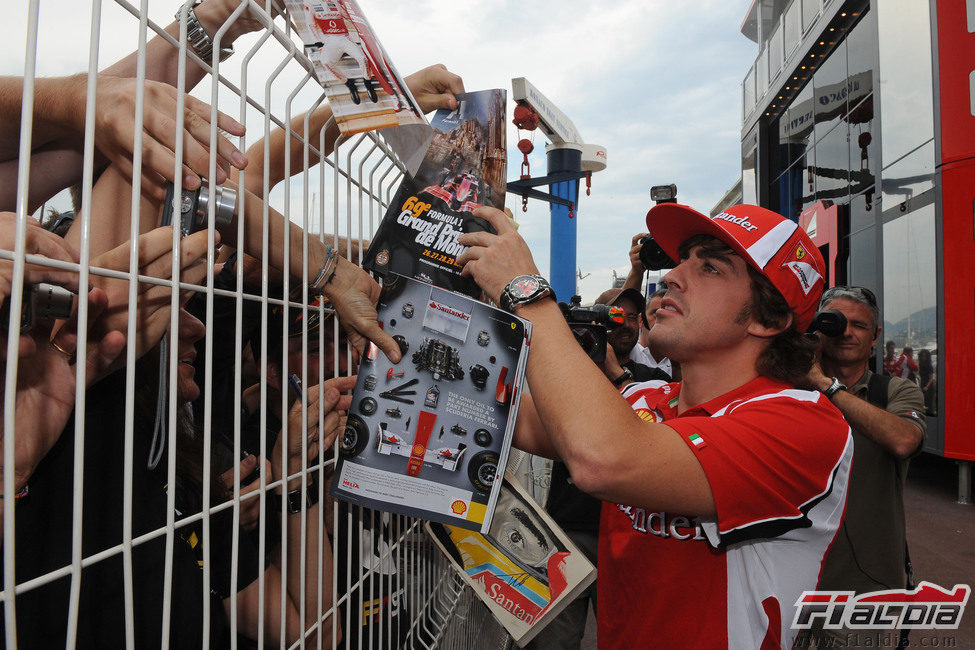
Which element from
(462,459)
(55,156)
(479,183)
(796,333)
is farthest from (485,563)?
(55,156)

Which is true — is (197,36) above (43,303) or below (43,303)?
above

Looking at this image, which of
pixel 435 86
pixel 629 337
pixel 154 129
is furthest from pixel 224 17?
pixel 629 337

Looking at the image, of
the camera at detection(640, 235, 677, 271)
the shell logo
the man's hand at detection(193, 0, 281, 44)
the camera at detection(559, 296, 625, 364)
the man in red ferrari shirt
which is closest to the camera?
the man's hand at detection(193, 0, 281, 44)

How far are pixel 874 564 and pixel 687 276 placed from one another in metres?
1.54

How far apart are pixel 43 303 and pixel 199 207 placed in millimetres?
230

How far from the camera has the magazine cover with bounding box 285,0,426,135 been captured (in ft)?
2.79

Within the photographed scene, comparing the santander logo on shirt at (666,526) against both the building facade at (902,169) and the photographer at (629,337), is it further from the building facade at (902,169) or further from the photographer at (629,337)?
the building facade at (902,169)

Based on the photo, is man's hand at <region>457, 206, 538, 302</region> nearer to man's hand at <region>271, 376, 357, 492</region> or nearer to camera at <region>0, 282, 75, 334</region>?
man's hand at <region>271, 376, 357, 492</region>

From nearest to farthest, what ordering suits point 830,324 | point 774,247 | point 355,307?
point 355,307, point 774,247, point 830,324

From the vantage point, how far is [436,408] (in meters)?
1.03

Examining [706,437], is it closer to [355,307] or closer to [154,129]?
[355,307]

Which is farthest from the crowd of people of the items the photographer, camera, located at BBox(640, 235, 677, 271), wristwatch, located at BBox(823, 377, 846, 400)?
the photographer

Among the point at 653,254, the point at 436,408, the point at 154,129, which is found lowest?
the point at 436,408

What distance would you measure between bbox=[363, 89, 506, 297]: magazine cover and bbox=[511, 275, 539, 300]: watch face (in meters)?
0.10
